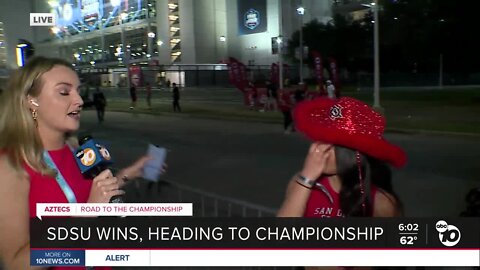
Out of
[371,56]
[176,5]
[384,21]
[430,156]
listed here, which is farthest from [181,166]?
[176,5]

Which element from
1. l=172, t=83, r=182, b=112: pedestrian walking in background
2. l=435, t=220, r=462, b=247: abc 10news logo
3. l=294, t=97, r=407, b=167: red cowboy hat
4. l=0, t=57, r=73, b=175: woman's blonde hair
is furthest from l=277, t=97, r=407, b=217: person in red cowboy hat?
l=172, t=83, r=182, b=112: pedestrian walking in background

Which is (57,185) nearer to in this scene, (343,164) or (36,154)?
(36,154)

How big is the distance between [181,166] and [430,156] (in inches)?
212

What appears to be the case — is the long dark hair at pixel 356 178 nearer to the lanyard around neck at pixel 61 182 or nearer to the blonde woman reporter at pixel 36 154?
the blonde woman reporter at pixel 36 154

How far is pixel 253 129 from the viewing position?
17.1 metres

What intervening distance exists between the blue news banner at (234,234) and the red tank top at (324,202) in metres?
0.03

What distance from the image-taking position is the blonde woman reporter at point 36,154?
1507 mm

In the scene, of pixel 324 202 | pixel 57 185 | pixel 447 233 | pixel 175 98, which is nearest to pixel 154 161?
pixel 57 185

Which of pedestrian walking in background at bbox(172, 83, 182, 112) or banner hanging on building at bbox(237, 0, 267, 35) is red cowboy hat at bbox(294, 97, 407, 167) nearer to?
pedestrian walking in background at bbox(172, 83, 182, 112)

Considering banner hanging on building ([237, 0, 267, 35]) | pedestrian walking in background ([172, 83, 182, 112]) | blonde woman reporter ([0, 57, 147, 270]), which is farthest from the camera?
banner hanging on building ([237, 0, 267, 35])

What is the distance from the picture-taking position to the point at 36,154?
5.10ft

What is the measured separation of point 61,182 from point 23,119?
0.80 feet

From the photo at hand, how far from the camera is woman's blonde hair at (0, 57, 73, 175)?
5.04ft

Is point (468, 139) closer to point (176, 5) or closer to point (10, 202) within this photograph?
point (10, 202)
